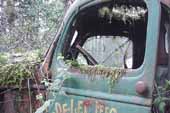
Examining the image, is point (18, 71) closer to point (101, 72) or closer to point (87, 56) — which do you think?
point (87, 56)

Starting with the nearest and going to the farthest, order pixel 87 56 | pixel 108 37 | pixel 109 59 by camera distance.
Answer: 1. pixel 109 59
2. pixel 87 56
3. pixel 108 37

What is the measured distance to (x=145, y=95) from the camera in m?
2.14

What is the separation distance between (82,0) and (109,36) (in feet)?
A: 2.23

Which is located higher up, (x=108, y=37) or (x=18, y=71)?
(x=108, y=37)

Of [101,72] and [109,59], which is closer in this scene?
[101,72]

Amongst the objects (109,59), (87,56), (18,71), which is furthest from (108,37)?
(18,71)

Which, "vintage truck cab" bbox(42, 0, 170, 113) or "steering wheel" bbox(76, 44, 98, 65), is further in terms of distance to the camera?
"steering wheel" bbox(76, 44, 98, 65)

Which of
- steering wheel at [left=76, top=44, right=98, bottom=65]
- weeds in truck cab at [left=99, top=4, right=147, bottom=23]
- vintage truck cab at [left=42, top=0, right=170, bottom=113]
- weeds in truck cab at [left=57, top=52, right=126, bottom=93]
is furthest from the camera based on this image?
steering wheel at [left=76, top=44, right=98, bottom=65]

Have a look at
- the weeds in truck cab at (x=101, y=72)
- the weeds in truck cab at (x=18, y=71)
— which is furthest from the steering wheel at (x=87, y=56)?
the weeds in truck cab at (x=18, y=71)

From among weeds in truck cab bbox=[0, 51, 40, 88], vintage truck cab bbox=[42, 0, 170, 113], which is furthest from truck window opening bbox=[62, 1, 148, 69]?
weeds in truck cab bbox=[0, 51, 40, 88]

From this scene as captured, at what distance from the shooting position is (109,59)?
2.66 m

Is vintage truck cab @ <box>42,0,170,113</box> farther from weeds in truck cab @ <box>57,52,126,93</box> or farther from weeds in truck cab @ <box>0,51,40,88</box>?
weeds in truck cab @ <box>0,51,40,88</box>

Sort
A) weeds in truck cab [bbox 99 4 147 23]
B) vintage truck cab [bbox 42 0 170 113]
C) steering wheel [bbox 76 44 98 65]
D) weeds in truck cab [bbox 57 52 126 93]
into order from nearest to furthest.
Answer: vintage truck cab [bbox 42 0 170 113] → weeds in truck cab [bbox 57 52 126 93] → weeds in truck cab [bbox 99 4 147 23] → steering wheel [bbox 76 44 98 65]

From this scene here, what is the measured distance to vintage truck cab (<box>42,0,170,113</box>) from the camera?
2164 millimetres
